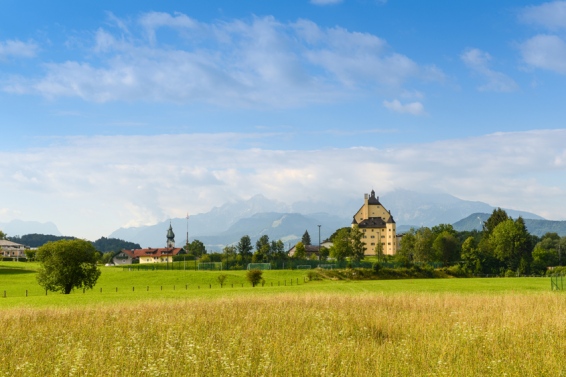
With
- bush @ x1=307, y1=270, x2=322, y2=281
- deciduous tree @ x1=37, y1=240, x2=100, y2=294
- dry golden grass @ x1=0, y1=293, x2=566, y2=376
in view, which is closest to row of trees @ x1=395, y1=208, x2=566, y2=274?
bush @ x1=307, y1=270, x2=322, y2=281

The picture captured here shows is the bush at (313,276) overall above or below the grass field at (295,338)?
below

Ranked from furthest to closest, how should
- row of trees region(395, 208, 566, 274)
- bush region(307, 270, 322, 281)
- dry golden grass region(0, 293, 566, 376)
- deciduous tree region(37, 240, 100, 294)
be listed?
row of trees region(395, 208, 566, 274) → bush region(307, 270, 322, 281) → deciduous tree region(37, 240, 100, 294) → dry golden grass region(0, 293, 566, 376)

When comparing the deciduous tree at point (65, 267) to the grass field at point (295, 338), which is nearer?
the grass field at point (295, 338)

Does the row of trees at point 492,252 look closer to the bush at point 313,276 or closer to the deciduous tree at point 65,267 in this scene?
the bush at point 313,276

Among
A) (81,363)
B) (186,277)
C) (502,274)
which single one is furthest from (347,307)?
(502,274)

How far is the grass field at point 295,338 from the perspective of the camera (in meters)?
16.0

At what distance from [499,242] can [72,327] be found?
143m

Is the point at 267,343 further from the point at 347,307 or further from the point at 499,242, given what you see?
the point at 499,242

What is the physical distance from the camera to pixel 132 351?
1775 cm

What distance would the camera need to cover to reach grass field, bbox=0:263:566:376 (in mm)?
15961

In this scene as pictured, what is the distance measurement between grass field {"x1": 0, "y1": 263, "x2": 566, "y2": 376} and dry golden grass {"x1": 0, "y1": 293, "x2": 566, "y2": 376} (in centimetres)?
6

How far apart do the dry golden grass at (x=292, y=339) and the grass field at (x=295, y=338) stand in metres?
0.06

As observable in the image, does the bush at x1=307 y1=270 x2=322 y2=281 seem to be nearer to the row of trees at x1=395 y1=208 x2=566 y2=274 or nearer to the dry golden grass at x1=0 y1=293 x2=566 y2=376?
the dry golden grass at x1=0 y1=293 x2=566 y2=376

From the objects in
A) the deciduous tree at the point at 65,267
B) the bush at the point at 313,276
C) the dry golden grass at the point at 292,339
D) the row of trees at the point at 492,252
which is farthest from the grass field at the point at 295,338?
the row of trees at the point at 492,252
